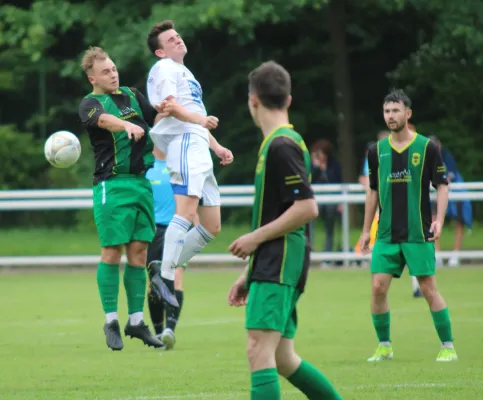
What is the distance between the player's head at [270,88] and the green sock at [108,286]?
4268 millimetres

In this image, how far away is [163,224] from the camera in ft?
38.5

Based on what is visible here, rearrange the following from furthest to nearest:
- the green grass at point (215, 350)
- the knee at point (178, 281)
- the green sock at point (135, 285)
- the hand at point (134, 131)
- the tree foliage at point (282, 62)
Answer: the tree foliage at point (282, 62)
the knee at point (178, 281)
the green sock at point (135, 285)
the hand at point (134, 131)
the green grass at point (215, 350)

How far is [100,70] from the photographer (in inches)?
401

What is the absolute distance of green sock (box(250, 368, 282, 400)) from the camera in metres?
6.22

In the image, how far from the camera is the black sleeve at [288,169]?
6.21 m

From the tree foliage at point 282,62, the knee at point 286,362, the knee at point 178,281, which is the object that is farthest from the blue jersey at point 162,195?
the tree foliage at point 282,62

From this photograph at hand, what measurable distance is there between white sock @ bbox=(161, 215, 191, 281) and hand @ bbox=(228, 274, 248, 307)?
3447 mm

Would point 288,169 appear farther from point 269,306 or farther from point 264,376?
point 264,376

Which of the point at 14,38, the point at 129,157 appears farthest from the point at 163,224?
the point at 14,38

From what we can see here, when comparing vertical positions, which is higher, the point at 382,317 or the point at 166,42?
the point at 166,42

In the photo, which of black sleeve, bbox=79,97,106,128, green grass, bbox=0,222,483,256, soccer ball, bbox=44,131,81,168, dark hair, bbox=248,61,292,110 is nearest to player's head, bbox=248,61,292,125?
dark hair, bbox=248,61,292,110

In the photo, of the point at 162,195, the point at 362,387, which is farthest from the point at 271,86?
the point at 162,195

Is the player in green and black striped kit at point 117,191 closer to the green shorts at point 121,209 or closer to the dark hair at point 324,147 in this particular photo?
the green shorts at point 121,209

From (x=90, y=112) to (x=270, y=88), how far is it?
13.2 feet
